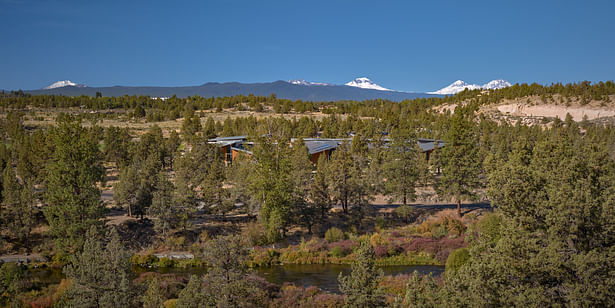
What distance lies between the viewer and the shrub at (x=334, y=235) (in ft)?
117

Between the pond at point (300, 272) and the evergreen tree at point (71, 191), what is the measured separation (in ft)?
8.69

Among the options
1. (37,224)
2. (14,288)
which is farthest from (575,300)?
(37,224)

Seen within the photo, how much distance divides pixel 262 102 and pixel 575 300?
142098mm

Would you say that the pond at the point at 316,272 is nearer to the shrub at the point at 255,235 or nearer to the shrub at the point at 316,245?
the shrub at the point at 316,245

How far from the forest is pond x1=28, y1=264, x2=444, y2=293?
675mm

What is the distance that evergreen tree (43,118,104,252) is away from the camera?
29891 mm

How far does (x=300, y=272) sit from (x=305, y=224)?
8.47 m

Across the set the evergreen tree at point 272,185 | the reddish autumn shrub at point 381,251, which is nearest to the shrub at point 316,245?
the evergreen tree at point 272,185

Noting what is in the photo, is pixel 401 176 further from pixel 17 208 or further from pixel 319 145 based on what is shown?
pixel 17 208

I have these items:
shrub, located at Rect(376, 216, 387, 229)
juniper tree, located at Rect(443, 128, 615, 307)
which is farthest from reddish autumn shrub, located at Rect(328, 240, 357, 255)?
juniper tree, located at Rect(443, 128, 615, 307)

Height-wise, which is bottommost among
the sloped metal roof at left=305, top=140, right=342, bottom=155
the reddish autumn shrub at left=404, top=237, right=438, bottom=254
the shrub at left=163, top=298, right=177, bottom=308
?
the reddish autumn shrub at left=404, top=237, right=438, bottom=254

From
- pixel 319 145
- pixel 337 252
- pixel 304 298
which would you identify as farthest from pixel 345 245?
pixel 319 145

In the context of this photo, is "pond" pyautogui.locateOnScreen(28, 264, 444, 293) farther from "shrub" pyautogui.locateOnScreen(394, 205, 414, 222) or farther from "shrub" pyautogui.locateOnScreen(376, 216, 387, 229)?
"shrub" pyautogui.locateOnScreen(394, 205, 414, 222)

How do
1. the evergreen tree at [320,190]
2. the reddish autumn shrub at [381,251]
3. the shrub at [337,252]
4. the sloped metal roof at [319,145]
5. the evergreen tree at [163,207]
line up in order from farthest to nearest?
the sloped metal roof at [319,145] → the evergreen tree at [320,190] → the shrub at [337,252] → the reddish autumn shrub at [381,251] → the evergreen tree at [163,207]
